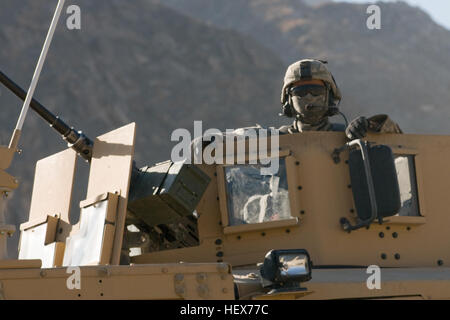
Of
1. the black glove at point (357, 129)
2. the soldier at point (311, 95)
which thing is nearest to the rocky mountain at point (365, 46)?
the soldier at point (311, 95)

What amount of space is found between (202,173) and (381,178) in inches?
51.1

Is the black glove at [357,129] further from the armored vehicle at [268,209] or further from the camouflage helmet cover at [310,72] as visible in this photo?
the camouflage helmet cover at [310,72]

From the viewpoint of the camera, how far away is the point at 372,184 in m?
6.39

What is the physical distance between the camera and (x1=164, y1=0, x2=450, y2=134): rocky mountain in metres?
46.4

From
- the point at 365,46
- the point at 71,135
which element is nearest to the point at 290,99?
the point at 71,135

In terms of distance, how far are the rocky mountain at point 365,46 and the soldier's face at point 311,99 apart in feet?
114

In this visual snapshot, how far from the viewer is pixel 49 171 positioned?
7.57 meters

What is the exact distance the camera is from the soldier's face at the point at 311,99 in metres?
7.77

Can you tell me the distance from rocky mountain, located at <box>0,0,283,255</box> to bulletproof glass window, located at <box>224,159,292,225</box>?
81.7 ft

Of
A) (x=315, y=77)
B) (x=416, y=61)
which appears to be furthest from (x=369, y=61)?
(x=315, y=77)

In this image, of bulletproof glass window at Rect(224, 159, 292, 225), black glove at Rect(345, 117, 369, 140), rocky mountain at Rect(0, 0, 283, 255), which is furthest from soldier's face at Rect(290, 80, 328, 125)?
rocky mountain at Rect(0, 0, 283, 255)

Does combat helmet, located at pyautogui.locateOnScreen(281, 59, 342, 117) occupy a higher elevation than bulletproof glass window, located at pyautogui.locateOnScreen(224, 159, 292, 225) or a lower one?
higher

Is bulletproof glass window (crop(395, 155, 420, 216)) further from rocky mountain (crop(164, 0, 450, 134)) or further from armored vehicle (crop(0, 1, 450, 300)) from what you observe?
rocky mountain (crop(164, 0, 450, 134))
